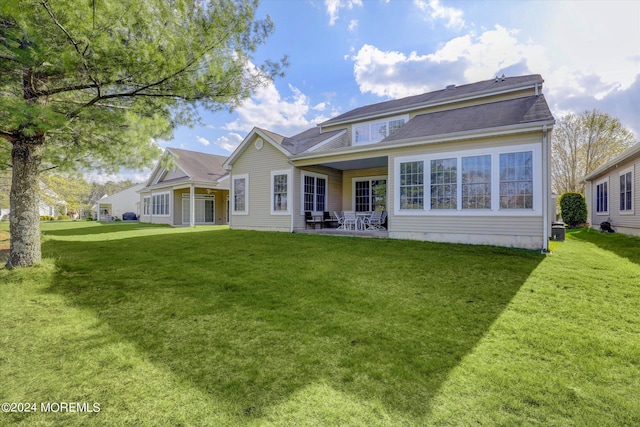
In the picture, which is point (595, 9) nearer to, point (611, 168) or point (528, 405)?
point (611, 168)

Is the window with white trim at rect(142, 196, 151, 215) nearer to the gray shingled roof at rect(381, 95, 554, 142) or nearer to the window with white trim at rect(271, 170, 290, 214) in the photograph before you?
the window with white trim at rect(271, 170, 290, 214)

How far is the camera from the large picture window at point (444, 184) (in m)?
8.84

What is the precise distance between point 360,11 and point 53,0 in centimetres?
1083

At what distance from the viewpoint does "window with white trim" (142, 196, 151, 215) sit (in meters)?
25.1

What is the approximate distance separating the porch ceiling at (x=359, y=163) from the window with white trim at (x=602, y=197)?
1223cm

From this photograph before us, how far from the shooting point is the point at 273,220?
503 inches

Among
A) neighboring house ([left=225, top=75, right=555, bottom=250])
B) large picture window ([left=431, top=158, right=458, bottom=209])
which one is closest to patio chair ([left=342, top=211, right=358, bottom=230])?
neighboring house ([left=225, top=75, right=555, bottom=250])

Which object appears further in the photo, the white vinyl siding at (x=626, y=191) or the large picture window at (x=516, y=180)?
the white vinyl siding at (x=626, y=191)

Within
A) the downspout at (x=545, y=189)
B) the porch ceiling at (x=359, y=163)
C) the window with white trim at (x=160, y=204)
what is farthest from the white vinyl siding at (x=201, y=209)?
the downspout at (x=545, y=189)

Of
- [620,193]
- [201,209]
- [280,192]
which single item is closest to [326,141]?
[280,192]

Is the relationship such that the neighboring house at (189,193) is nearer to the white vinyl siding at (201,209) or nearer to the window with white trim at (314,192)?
the white vinyl siding at (201,209)

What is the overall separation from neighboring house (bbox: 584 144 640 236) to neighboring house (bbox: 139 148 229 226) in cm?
2043

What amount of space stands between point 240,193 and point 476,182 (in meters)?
9.78

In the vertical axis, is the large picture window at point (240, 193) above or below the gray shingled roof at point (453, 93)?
below
